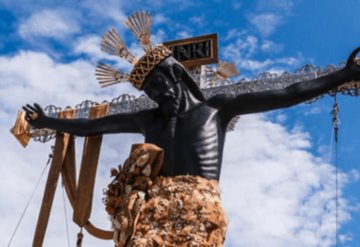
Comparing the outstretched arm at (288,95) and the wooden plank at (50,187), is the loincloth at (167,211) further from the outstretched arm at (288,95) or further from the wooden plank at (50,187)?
the wooden plank at (50,187)

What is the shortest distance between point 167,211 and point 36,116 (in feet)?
5.03

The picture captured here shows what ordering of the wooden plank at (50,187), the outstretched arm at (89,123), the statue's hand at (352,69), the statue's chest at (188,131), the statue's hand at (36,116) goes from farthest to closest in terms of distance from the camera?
the wooden plank at (50,187), the statue's hand at (36,116), the outstretched arm at (89,123), the statue's chest at (188,131), the statue's hand at (352,69)

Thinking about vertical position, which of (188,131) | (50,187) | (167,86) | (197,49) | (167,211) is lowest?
(167,211)

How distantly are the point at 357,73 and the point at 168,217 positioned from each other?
1329 millimetres

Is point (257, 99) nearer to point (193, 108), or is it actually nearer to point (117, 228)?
point (193, 108)

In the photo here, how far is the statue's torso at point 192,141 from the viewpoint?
13.1 feet

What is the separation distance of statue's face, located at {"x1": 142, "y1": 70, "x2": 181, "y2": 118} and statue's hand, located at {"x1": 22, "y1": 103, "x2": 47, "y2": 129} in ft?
3.32

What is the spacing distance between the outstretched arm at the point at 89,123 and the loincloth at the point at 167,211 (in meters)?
0.51

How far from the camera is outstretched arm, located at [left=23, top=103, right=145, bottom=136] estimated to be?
445 centimetres

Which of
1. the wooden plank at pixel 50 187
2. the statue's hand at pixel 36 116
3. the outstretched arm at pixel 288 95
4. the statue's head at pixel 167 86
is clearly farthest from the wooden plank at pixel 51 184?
the outstretched arm at pixel 288 95

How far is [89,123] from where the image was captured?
15.2 ft

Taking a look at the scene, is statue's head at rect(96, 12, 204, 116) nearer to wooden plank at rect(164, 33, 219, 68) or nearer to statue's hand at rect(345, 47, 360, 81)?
wooden plank at rect(164, 33, 219, 68)

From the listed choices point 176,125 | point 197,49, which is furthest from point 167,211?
point 197,49

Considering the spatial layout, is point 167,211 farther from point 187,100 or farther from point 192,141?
point 187,100
